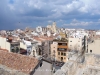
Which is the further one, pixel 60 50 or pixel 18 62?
pixel 60 50

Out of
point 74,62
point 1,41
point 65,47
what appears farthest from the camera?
point 65,47

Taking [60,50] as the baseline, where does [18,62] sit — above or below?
above

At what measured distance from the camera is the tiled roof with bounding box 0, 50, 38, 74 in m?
8.77

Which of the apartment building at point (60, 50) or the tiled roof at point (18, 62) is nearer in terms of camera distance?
the tiled roof at point (18, 62)

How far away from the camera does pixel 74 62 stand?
25.5ft

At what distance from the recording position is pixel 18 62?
9234 millimetres

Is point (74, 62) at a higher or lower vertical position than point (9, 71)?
higher

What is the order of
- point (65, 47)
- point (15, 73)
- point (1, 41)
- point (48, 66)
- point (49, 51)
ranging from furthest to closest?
point (49, 51) < point (65, 47) < point (1, 41) < point (48, 66) < point (15, 73)

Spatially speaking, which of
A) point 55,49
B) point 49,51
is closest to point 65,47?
point 55,49

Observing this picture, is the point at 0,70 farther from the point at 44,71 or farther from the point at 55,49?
the point at 55,49

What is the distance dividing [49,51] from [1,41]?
57.2 feet

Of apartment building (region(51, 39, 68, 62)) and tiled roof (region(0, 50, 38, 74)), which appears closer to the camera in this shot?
tiled roof (region(0, 50, 38, 74))

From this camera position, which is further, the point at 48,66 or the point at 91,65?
the point at 48,66

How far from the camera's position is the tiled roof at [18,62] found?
8766 mm
